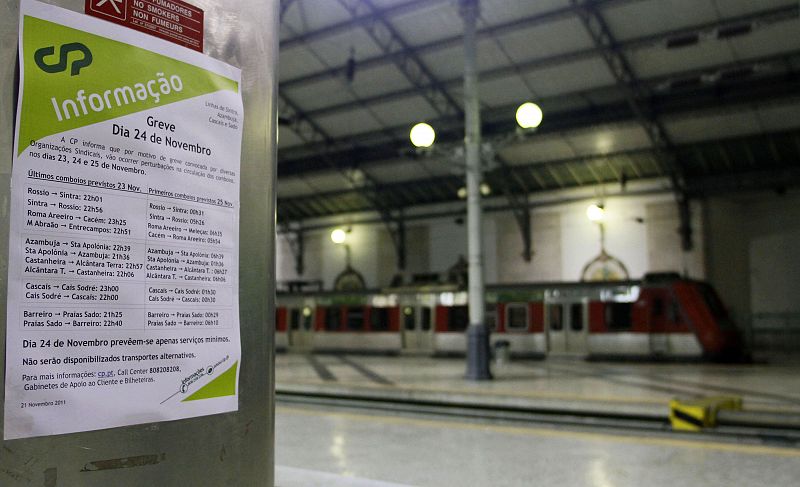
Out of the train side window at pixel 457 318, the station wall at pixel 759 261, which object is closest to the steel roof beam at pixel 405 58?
the train side window at pixel 457 318

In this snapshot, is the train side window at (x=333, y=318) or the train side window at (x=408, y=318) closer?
the train side window at (x=408, y=318)

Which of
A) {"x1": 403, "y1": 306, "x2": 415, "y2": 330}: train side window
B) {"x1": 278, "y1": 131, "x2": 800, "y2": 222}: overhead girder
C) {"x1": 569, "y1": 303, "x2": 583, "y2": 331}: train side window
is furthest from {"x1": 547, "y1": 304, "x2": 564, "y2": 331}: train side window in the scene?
{"x1": 278, "y1": 131, "x2": 800, "y2": 222}: overhead girder

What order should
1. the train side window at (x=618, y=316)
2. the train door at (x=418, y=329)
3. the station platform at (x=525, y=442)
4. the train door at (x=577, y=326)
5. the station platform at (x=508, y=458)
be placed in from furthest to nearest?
the train door at (x=418, y=329), the train door at (x=577, y=326), the train side window at (x=618, y=316), the station platform at (x=525, y=442), the station platform at (x=508, y=458)

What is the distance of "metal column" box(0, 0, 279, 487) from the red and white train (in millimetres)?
16292

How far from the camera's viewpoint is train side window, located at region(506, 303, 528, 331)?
20219 millimetres

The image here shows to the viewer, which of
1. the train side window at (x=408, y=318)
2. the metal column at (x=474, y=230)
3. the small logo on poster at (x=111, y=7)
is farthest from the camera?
the train side window at (x=408, y=318)

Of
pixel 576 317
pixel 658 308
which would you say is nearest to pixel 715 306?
pixel 658 308

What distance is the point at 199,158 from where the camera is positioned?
1453 millimetres

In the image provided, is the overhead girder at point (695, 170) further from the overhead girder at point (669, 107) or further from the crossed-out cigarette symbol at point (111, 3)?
the crossed-out cigarette symbol at point (111, 3)

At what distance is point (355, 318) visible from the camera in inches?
930

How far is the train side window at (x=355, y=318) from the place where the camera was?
23422 millimetres

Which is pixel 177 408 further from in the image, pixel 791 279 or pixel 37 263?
pixel 791 279

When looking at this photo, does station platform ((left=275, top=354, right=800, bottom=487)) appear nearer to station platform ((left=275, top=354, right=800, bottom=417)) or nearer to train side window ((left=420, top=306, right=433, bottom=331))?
station platform ((left=275, top=354, right=800, bottom=417))

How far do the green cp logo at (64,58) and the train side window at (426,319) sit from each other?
20.8 meters
